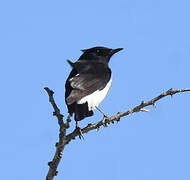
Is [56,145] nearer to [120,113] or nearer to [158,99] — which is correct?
[120,113]

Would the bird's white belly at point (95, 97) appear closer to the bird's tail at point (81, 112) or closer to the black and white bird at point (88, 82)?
the black and white bird at point (88, 82)

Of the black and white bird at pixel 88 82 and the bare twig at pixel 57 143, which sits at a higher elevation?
the black and white bird at pixel 88 82

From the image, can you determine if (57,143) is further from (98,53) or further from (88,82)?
(98,53)

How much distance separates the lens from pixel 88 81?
730cm

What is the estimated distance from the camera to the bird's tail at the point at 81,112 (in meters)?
6.15

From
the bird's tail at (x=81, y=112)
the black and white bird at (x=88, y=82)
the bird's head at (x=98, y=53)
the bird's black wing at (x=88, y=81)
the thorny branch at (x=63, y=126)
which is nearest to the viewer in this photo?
the thorny branch at (x=63, y=126)

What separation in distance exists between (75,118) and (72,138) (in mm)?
1178

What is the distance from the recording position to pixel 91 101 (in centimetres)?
721

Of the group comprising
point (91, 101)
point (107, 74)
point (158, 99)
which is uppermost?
point (107, 74)

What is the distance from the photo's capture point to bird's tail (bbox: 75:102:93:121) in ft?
20.2

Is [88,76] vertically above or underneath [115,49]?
underneath

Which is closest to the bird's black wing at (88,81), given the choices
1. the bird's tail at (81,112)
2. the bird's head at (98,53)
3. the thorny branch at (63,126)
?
the bird's tail at (81,112)

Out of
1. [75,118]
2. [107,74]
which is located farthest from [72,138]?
[107,74]

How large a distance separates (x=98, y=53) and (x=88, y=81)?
2050 mm
